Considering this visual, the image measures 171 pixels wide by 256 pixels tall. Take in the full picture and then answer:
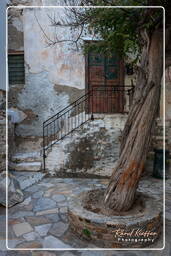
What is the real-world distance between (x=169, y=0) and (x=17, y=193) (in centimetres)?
375

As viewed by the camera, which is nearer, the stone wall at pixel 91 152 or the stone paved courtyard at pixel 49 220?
the stone paved courtyard at pixel 49 220

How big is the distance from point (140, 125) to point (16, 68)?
535cm

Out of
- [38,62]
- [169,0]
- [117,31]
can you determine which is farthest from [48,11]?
[169,0]

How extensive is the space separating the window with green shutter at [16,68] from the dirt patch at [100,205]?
4.84 m

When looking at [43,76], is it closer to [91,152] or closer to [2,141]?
[2,141]

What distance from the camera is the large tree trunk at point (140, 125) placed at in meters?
2.72

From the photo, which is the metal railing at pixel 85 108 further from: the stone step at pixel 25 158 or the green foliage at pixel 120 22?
the green foliage at pixel 120 22

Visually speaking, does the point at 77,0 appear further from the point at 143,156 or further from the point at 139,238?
the point at 139,238

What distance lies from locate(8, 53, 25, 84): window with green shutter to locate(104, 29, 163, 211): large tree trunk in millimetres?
4960

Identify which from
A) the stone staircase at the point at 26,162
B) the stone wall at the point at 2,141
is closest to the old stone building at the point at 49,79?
the stone staircase at the point at 26,162

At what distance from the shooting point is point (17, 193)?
3.94m

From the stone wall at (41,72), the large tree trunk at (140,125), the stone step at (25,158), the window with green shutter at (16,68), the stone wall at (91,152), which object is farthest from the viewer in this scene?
the window with green shutter at (16,68)

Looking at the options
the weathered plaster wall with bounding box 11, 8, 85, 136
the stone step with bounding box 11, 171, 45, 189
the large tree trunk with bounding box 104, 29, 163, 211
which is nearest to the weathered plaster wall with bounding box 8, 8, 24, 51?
the weathered plaster wall with bounding box 11, 8, 85, 136

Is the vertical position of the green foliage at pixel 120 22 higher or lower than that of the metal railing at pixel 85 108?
higher
